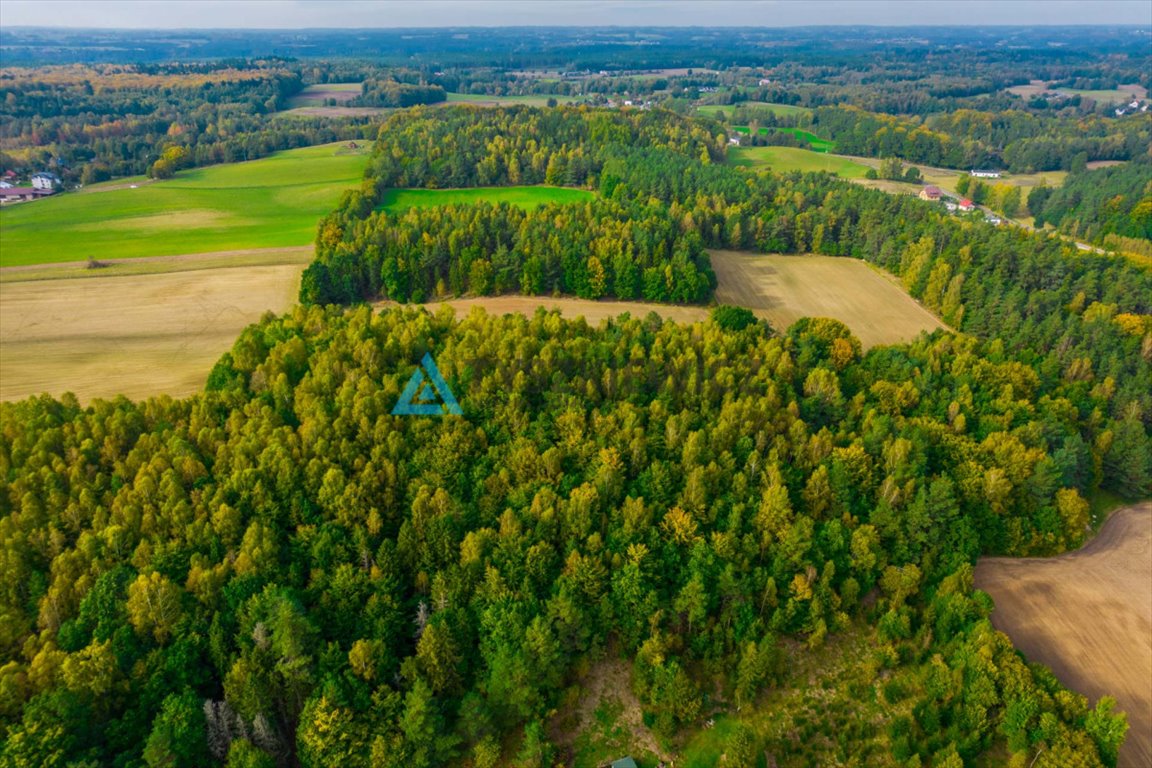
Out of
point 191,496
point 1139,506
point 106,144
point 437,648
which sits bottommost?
point 1139,506

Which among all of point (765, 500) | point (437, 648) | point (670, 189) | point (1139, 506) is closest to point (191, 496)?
point (437, 648)

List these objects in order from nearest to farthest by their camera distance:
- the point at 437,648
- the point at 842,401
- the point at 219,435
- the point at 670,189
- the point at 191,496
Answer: the point at 437,648 < the point at 191,496 < the point at 219,435 < the point at 842,401 < the point at 670,189

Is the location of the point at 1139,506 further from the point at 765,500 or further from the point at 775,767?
the point at 775,767

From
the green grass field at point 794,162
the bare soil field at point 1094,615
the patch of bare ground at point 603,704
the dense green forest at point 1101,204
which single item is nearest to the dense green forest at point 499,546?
the patch of bare ground at point 603,704

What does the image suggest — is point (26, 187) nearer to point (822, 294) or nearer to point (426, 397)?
point (426, 397)

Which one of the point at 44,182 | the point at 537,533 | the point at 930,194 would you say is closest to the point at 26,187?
the point at 44,182

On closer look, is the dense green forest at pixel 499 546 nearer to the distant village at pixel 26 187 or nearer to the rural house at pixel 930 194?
the rural house at pixel 930 194

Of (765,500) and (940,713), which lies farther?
(765,500)

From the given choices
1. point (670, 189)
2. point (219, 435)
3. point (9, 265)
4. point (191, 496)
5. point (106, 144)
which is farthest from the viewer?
point (106, 144)

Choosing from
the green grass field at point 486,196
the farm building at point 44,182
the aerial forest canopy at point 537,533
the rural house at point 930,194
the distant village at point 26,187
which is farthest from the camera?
the rural house at point 930,194
